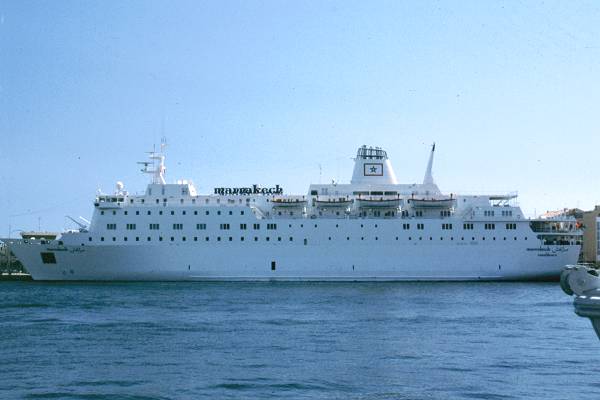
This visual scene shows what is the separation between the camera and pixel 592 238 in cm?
6519

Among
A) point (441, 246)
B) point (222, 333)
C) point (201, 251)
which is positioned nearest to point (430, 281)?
point (441, 246)

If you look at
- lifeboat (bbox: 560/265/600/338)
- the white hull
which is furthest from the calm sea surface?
the white hull

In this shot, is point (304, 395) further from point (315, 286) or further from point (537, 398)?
point (315, 286)

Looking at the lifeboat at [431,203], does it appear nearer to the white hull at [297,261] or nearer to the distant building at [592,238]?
the white hull at [297,261]

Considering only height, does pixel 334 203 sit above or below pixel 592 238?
above

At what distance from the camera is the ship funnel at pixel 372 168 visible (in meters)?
46.3

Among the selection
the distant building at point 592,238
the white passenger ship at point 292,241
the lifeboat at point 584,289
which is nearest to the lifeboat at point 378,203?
the white passenger ship at point 292,241

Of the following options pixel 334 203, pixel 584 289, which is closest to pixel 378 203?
pixel 334 203

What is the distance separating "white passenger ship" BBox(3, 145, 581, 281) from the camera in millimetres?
42125

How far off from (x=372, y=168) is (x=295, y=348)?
2870cm

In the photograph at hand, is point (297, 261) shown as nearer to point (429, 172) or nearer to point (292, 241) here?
point (292, 241)

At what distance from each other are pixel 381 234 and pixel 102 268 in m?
15.1

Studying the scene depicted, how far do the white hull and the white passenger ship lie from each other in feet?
0.18

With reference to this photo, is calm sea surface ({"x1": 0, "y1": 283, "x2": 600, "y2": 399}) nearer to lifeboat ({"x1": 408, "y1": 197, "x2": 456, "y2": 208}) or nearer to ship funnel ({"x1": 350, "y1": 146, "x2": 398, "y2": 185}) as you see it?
lifeboat ({"x1": 408, "y1": 197, "x2": 456, "y2": 208})
